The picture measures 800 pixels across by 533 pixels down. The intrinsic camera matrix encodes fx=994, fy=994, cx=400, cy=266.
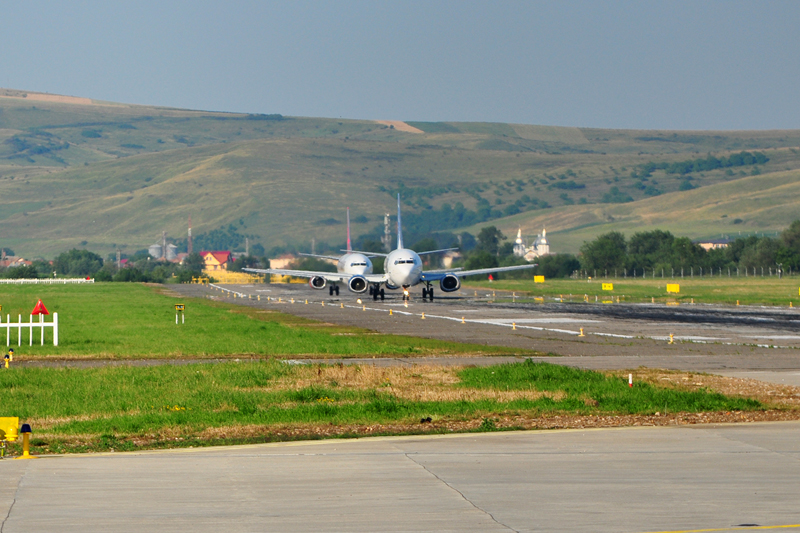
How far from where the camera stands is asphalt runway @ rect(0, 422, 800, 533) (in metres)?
13.6

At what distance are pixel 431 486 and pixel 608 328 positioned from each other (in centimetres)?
4150

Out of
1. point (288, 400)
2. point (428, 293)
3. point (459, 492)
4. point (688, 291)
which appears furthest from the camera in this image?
point (688, 291)

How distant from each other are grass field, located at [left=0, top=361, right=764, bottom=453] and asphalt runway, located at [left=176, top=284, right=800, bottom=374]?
665cm

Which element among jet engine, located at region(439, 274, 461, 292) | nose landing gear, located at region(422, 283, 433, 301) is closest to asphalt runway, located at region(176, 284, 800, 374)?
nose landing gear, located at region(422, 283, 433, 301)

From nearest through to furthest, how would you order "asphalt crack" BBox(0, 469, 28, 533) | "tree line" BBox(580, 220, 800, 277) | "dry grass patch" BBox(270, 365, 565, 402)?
"asphalt crack" BBox(0, 469, 28, 533), "dry grass patch" BBox(270, 365, 565, 402), "tree line" BBox(580, 220, 800, 277)

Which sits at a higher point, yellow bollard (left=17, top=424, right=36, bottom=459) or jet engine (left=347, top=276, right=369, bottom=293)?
jet engine (left=347, top=276, right=369, bottom=293)

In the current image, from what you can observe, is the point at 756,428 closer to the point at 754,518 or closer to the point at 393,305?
the point at 754,518

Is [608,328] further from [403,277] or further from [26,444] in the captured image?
[26,444]

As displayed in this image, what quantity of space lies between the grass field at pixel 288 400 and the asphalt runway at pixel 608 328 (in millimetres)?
6654

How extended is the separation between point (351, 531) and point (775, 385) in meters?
19.3

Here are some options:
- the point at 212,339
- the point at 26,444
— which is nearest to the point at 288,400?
the point at 26,444

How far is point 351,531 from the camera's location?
43.1 feet

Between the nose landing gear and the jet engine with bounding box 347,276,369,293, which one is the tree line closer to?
the nose landing gear

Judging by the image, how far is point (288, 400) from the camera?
85.1ft
